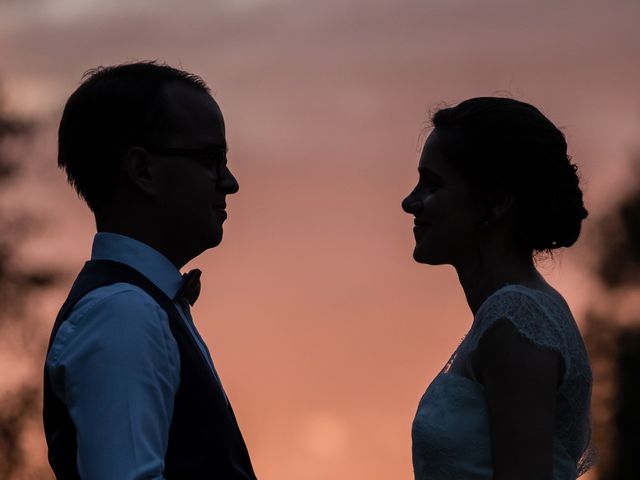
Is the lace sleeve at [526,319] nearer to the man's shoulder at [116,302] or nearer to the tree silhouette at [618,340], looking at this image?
the man's shoulder at [116,302]

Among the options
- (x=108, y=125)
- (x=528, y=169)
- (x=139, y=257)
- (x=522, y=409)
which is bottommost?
(x=522, y=409)

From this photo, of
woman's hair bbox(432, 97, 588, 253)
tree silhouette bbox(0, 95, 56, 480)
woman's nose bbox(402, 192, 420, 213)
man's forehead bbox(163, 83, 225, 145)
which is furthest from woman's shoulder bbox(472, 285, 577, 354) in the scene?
tree silhouette bbox(0, 95, 56, 480)

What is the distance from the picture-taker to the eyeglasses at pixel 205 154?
16.6 ft

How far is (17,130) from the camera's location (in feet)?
108

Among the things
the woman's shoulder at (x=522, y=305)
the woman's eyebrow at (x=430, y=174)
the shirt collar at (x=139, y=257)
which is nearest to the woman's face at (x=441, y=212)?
the woman's eyebrow at (x=430, y=174)

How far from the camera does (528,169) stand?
18.6 ft

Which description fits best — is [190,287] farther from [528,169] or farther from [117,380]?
[528,169]

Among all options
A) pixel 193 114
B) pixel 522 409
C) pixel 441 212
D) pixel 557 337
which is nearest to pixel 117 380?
pixel 193 114

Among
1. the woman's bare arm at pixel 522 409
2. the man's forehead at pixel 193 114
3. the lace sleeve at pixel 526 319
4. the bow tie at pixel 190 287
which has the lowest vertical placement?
the woman's bare arm at pixel 522 409

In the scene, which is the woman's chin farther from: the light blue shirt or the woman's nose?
the light blue shirt

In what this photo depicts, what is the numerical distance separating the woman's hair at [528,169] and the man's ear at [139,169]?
1416mm

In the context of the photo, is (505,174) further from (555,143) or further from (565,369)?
(565,369)

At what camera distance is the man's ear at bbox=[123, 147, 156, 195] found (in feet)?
16.4

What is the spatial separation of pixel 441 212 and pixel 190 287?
1242mm
